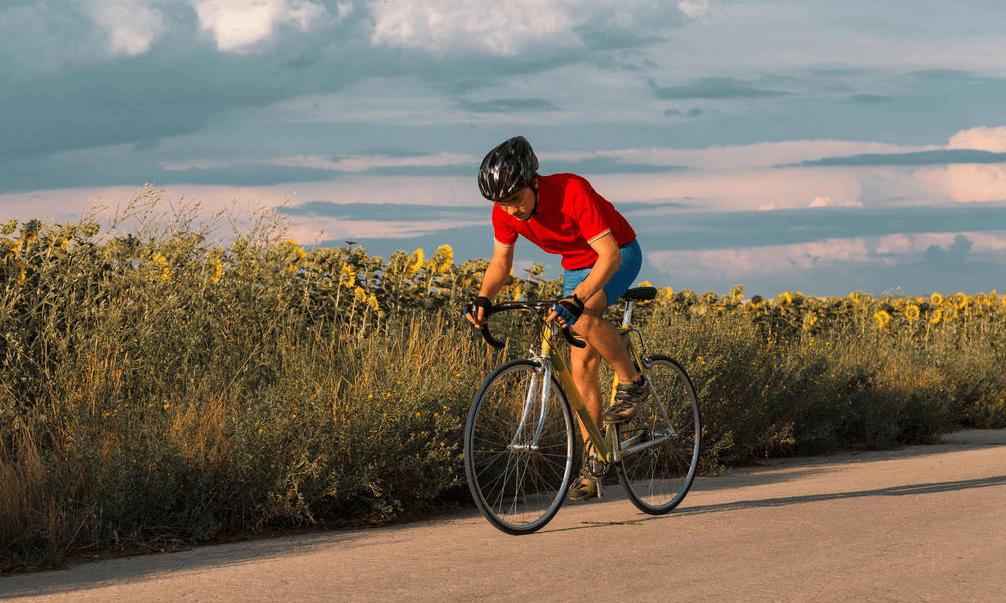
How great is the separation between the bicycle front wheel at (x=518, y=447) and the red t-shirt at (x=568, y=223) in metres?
0.85

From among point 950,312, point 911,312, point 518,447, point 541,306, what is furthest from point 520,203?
point 950,312

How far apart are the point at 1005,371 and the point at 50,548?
1447 centimetres

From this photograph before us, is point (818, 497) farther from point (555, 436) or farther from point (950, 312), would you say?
point (950, 312)

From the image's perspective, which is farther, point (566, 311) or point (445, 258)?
point (445, 258)

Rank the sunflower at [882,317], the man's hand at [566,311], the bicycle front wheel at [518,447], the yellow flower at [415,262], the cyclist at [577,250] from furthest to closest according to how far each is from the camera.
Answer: the sunflower at [882,317] < the yellow flower at [415,262] < the bicycle front wheel at [518,447] < the cyclist at [577,250] < the man's hand at [566,311]

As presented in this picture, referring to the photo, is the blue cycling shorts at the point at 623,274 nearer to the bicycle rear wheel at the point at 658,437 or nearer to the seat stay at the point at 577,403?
the seat stay at the point at 577,403

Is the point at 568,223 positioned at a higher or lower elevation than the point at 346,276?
higher

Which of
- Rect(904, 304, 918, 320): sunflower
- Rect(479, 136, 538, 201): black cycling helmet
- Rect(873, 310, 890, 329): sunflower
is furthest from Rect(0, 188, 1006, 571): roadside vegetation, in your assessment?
Rect(904, 304, 918, 320): sunflower

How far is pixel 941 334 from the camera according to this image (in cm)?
1933

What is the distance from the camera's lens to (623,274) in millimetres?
7129

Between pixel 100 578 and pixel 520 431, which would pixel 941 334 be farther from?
pixel 100 578

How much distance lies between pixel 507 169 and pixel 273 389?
281cm

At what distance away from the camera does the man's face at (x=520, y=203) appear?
258 inches

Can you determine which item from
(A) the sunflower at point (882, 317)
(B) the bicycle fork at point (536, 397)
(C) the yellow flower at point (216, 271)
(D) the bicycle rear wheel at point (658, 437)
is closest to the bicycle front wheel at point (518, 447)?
(B) the bicycle fork at point (536, 397)
